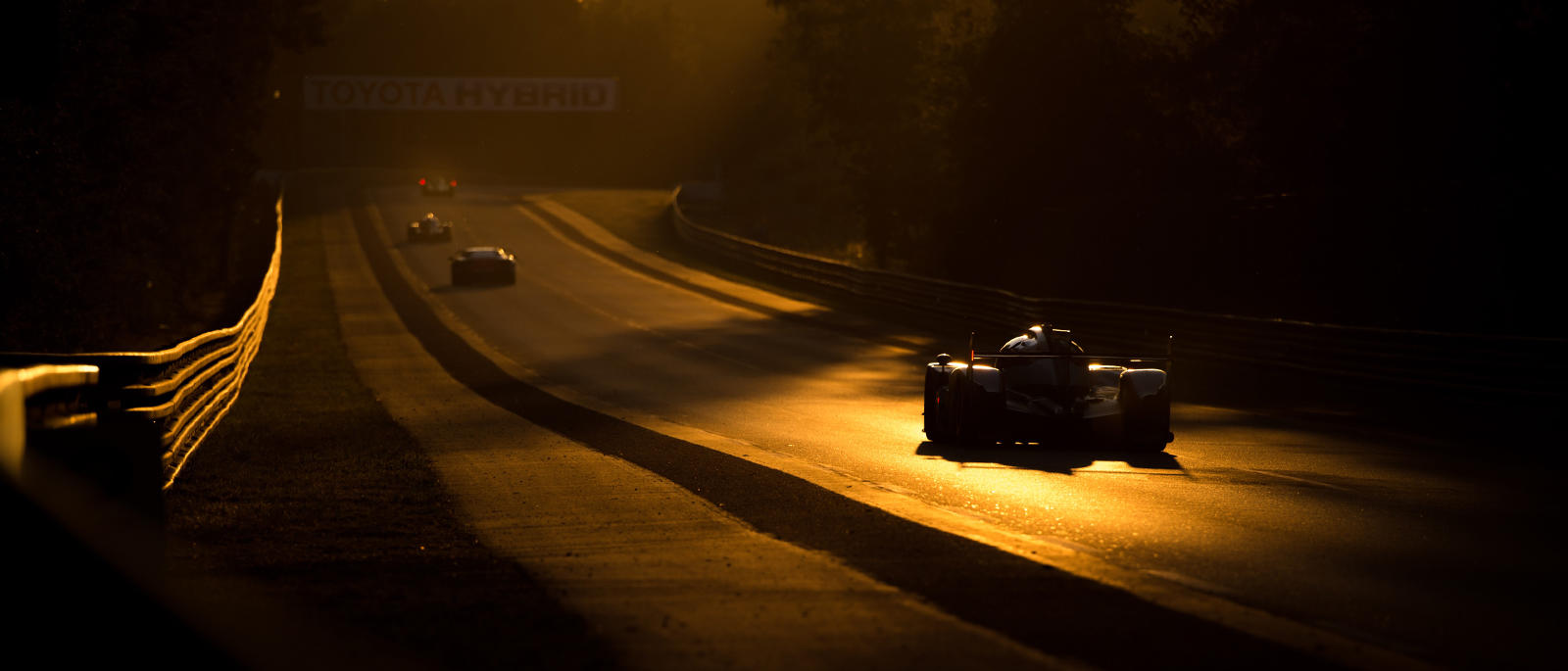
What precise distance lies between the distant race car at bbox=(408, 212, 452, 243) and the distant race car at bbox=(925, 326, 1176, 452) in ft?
185

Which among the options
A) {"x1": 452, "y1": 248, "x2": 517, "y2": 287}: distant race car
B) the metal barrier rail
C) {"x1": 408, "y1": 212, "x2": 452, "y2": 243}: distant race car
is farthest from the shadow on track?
{"x1": 408, "y1": 212, "x2": 452, "y2": 243}: distant race car

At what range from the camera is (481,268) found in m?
50.3

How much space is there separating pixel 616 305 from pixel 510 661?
37.4m

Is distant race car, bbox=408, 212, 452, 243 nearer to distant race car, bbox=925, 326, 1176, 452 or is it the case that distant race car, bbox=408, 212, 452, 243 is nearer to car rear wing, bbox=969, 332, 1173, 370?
car rear wing, bbox=969, 332, 1173, 370

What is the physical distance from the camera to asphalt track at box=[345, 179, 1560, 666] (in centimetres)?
664

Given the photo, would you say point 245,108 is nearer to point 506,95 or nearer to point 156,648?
point 506,95

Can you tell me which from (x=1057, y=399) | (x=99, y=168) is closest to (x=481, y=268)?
(x=99, y=168)

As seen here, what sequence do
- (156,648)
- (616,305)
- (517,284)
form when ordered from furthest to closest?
(517,284), (616,305), (156,648)

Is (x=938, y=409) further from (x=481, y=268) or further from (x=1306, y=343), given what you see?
(x=481, y=268)

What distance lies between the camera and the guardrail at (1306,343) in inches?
727

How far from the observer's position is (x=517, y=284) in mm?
51250

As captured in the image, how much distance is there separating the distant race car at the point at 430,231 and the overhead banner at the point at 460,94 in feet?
56.6

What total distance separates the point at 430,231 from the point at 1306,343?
169ft

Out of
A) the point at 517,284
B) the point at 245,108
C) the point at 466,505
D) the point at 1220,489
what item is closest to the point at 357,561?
the point at 466,505
